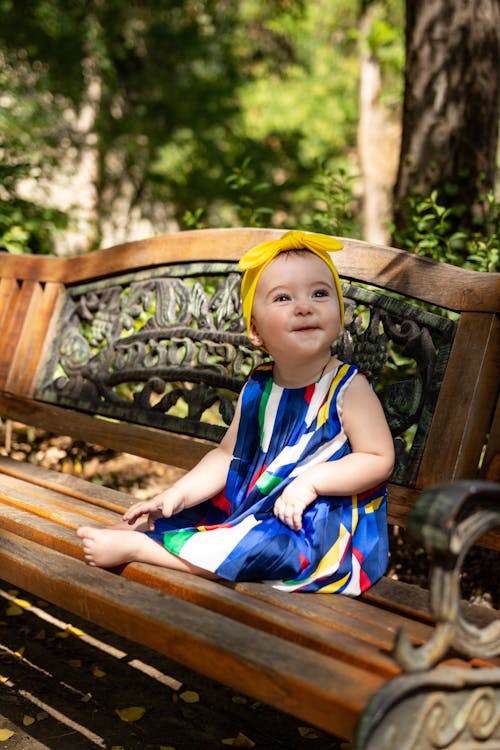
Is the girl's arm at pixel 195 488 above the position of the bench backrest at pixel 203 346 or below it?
below

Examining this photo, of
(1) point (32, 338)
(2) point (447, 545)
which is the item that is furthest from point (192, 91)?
(2) point (447, 545)

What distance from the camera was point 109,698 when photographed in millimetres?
2965

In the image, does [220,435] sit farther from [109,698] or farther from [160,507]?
[109,698]

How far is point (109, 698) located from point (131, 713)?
0.46ft

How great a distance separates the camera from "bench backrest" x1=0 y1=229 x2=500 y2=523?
8.45ft

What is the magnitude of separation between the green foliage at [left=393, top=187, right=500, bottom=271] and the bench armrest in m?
1.95

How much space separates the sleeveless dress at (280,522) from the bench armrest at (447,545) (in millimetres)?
600

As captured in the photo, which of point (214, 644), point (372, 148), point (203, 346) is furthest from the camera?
point (372, 148)

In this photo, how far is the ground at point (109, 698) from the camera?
2.71m

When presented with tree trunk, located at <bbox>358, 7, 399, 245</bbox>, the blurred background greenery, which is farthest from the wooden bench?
tree trunk, located at <bbox>358, 7, 399, 245</bbox>

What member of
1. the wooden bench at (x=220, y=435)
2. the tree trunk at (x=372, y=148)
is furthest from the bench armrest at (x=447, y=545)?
the tree trunk at (x=372, y=148)

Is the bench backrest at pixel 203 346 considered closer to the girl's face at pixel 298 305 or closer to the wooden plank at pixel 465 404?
the wooden plank at pixel 465 404

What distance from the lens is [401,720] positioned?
5.13 ft

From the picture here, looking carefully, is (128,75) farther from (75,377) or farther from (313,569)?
(313,569)
